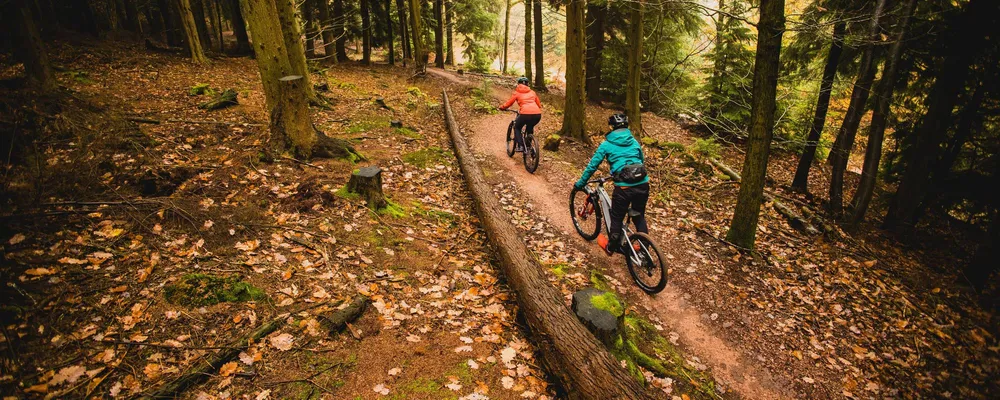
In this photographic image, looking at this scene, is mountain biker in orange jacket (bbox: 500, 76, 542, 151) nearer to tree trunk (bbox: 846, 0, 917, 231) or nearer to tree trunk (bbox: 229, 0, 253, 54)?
tree trunk (bbox: 846, 0, 917, 231)

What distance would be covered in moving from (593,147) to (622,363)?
9.67m


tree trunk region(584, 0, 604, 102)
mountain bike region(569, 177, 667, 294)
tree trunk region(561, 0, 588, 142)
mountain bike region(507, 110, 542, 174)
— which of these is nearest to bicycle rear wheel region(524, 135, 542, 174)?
mountain bike region(507, 110, 542, 174)

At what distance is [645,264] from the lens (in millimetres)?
6230

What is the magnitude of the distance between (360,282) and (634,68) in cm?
1255

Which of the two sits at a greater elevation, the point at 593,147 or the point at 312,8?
the point at 312,8

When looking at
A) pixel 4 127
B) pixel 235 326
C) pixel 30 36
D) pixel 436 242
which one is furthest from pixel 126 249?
pixel 30 36

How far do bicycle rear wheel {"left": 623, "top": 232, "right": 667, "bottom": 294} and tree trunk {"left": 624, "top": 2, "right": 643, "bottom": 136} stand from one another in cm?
897

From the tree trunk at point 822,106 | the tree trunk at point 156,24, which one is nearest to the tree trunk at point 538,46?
the tree trunk at point 822,106

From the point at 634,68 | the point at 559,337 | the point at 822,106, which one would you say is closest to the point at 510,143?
the point at 634,68

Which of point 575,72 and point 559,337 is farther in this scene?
point 575,72

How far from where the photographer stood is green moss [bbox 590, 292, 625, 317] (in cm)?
463

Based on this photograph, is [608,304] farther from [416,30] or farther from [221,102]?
[416,30]

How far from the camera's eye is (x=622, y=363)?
13.8 ft

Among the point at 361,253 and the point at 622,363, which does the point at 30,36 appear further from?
the point at 622,363
